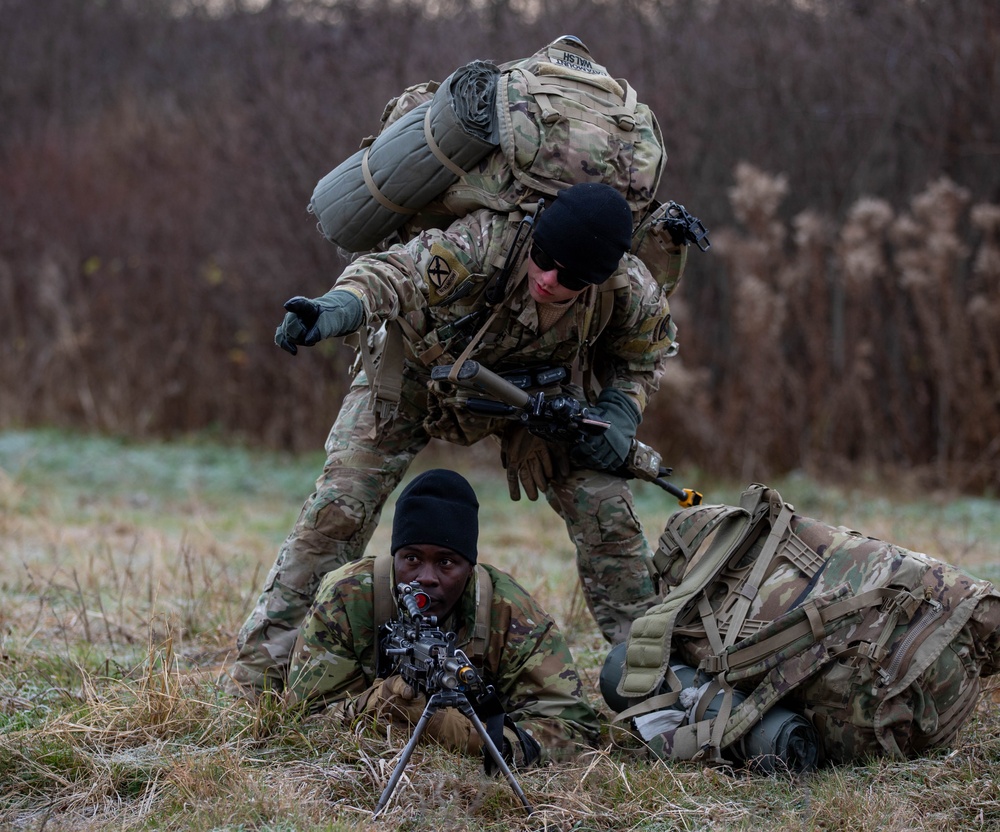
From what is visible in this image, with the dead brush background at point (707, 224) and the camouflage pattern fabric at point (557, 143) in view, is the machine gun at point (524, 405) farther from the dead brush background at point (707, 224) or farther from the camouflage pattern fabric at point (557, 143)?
the dead brush background at point (707, 224)

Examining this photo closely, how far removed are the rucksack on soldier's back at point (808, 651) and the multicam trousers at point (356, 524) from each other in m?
0.47

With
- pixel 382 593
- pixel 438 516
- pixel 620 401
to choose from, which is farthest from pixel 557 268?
pixel 382 593

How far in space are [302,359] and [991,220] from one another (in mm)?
6178

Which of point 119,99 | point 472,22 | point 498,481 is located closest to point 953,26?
point 472,22

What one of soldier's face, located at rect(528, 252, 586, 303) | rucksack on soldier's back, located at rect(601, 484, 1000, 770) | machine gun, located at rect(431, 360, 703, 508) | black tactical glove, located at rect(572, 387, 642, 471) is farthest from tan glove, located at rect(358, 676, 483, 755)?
soldier's face, located at rect(528, 252, 586, 303)

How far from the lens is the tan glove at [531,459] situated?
13.3ft

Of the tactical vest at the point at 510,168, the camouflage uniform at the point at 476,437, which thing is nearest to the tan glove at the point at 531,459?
the camouflage uniform at the point at 476,437

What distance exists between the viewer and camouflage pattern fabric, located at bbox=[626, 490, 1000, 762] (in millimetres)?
3316

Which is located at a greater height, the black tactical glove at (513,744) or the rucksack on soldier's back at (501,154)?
the rucksack on soldier's back at (501,154)

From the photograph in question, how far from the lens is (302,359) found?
11.6 meters

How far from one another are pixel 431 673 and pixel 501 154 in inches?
65.9

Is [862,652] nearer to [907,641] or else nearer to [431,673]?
[907,641]

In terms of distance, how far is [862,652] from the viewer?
3.28 meters

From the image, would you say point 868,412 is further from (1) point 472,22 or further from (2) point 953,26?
(1) point 472,22
